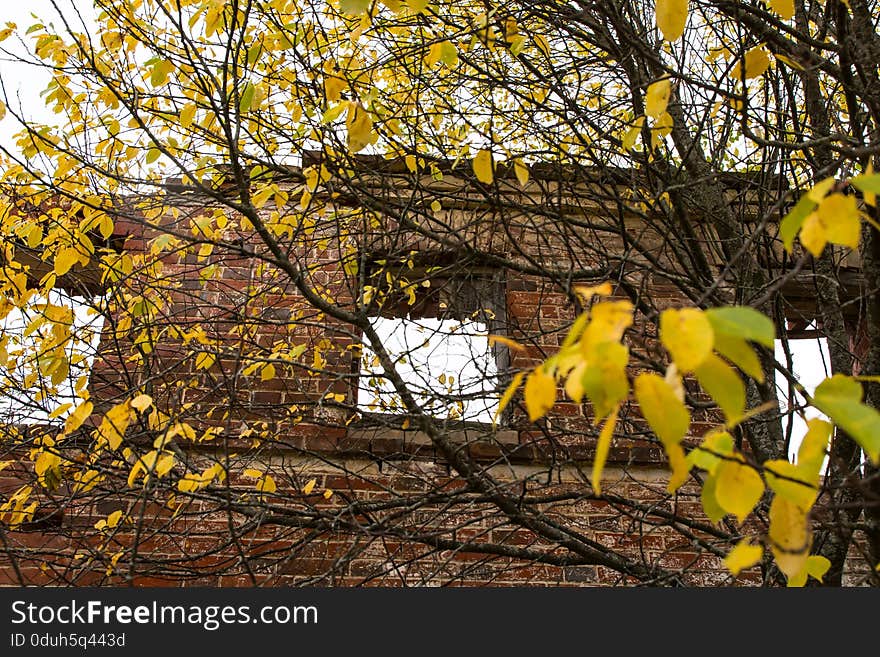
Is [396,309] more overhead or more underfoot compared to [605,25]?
more underfoot

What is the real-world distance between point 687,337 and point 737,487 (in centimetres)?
36

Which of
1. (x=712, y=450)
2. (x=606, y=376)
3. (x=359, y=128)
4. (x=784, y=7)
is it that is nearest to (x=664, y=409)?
(x=606, y=376)

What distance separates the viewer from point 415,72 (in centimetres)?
336

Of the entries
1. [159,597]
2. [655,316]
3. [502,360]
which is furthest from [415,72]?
[159,597]

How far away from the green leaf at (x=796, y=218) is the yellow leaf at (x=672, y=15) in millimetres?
709

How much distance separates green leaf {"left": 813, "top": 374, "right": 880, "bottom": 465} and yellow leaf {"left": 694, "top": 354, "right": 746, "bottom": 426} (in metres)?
0.13

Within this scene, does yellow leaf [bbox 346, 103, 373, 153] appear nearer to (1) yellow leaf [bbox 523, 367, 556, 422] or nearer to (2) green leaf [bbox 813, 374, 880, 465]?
(1) yellow leaf [bbox 523, 367, 556, 422]

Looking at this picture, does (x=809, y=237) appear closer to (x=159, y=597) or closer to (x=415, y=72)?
(x=159, y=597)

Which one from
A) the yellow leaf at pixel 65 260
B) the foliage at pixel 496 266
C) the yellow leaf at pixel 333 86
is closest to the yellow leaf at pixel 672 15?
the foliage at pixel 496 266

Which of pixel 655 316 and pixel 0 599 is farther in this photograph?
pixel 0 599

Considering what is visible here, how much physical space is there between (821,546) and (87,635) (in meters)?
2.33

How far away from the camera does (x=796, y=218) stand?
1.08m

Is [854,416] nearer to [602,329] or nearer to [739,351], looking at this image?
[739,351]

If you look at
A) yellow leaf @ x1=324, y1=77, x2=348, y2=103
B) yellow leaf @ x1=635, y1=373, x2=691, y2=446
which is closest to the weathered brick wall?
yellow leaf @ x1=324, y1=77, x2=348, y2=103
